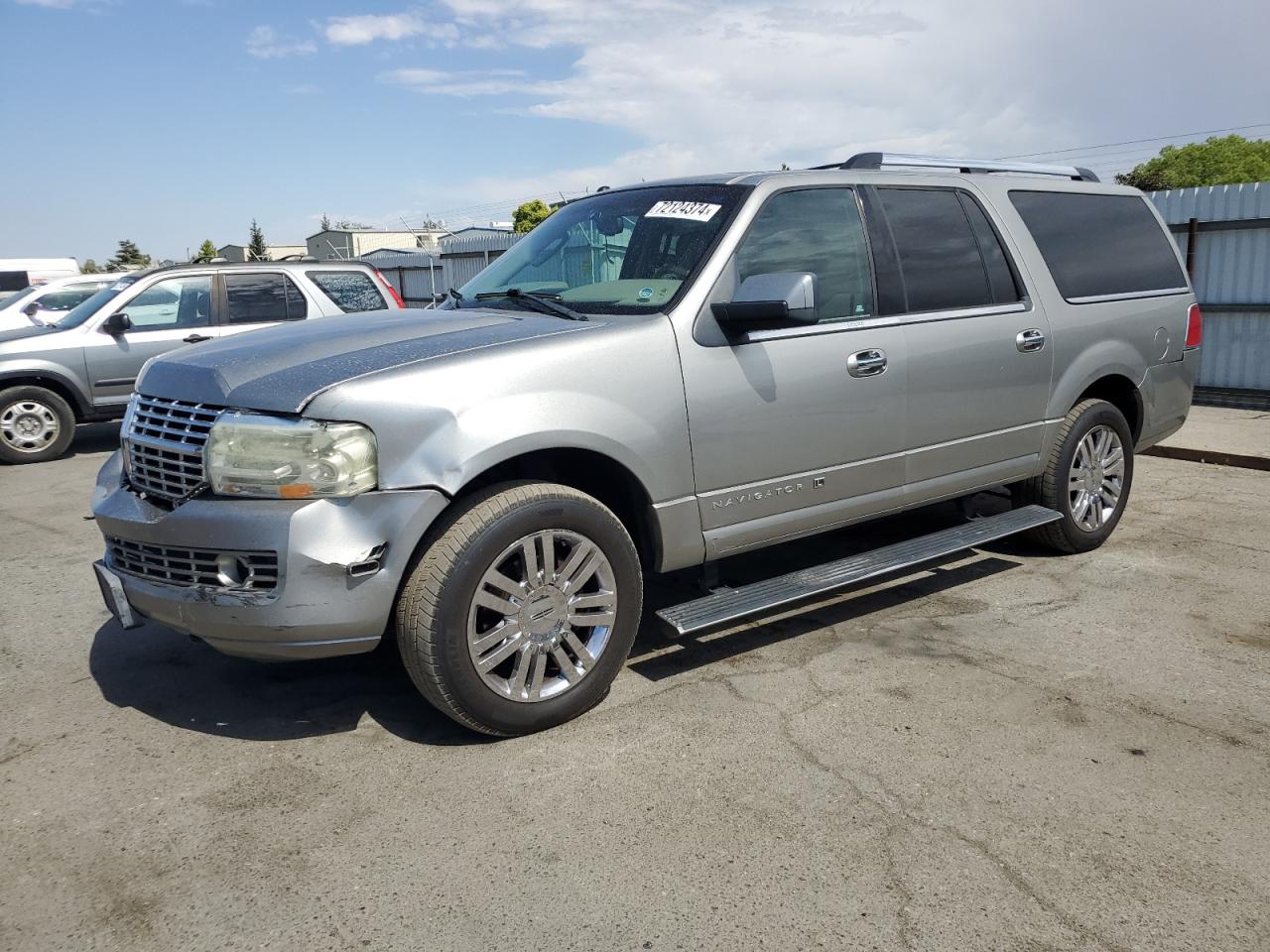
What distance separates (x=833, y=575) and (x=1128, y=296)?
274cm

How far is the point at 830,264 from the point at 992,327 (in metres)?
1.03

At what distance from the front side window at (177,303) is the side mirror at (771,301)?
25.5ft

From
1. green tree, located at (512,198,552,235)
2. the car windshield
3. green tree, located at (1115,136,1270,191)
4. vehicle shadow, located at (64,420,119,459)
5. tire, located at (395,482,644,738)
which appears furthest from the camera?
green tree, located at (1115,136,1270,191)

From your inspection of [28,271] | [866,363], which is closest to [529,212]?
[28,271]

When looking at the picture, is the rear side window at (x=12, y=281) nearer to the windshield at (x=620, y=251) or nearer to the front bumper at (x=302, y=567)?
the windshield at (x=620, y=251)

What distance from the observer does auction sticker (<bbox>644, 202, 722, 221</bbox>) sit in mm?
4203

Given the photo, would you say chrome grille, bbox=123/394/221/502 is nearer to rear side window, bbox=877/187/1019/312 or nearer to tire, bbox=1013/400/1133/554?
rear side window, bbox=877/187/1019/312

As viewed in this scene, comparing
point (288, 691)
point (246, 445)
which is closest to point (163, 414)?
point (246, 445)

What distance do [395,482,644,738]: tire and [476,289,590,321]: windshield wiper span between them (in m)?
0.83

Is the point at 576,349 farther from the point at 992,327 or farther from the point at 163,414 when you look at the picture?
the point at 992,327

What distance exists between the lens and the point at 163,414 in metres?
3.60

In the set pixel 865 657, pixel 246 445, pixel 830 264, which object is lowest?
pixel 865 657

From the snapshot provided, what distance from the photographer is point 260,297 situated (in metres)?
10.2

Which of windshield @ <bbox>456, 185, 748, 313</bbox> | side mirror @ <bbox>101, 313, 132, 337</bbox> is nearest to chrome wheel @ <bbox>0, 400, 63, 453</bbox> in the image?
side mirror @ <bbox>101, 313, 132, 337</bbox>
